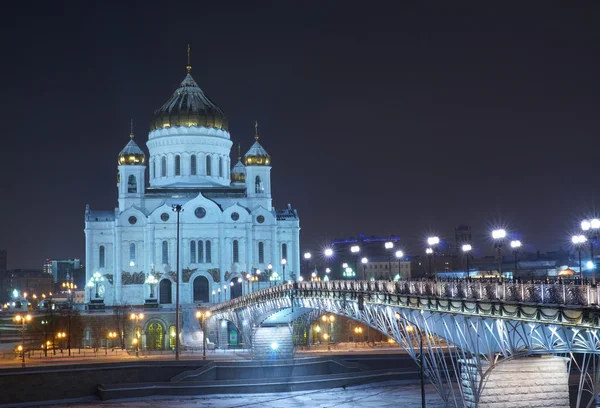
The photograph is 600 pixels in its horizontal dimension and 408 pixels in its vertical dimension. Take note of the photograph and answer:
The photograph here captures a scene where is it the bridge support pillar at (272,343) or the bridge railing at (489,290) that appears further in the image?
the bridge support pillar at (272,343)

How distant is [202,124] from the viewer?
129375 millimetres

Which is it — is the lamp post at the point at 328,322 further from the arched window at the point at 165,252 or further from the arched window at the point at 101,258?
the arched window at the point at 101,258

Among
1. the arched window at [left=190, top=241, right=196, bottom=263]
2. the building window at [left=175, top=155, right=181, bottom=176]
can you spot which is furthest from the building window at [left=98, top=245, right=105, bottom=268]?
the building window at [left=175, top=155, right=181, bottom=176]

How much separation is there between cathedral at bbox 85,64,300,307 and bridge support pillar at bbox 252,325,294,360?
1133 inches

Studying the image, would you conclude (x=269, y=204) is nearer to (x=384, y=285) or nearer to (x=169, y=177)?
(x=169, y=177)

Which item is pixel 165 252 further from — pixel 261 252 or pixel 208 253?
pixel 261 252

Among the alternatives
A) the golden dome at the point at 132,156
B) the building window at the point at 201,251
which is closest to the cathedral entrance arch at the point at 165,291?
the building window at the point at 201,251

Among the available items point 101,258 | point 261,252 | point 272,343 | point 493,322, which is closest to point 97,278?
point 101,258

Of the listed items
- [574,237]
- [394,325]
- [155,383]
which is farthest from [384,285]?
[155,383]

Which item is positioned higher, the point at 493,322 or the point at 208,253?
the point at 208,253

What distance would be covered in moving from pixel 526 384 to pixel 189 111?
90.0 m

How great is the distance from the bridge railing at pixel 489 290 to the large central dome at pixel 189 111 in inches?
2570

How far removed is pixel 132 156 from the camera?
415 feet

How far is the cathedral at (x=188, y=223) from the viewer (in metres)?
122
